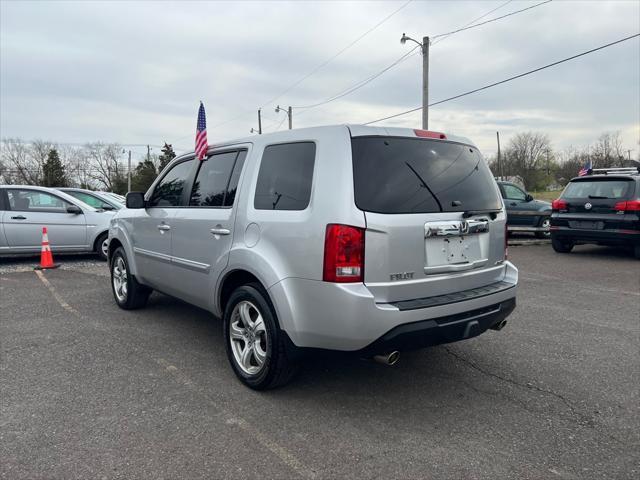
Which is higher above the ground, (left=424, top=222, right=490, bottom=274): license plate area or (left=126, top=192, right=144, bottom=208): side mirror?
(left=126, top=192, right=144, bottom=208): side mirror

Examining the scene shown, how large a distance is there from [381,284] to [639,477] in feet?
5.51

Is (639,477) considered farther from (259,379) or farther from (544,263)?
(544,263)

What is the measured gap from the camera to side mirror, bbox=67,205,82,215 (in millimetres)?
9557

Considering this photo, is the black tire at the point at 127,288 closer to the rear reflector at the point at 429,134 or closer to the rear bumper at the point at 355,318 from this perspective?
the rear bumper at the point at 355,318

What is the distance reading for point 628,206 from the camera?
31.3 ft

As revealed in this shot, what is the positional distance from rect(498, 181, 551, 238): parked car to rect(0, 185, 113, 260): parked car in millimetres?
10507

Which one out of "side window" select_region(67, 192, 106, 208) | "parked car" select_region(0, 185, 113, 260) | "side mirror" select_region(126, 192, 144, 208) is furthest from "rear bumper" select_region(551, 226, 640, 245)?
"side window" select_region(67, 192, 106, 208)

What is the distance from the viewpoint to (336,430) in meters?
2.99

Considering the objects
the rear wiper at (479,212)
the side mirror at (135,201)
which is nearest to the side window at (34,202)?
the side mirror at (135,201)

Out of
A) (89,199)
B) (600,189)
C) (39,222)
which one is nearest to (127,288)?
(39,222)

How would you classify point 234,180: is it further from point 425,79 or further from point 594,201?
point 425,79

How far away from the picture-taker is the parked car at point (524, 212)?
13.7 m

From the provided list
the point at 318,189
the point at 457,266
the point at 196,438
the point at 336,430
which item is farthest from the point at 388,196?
the point at 196,438

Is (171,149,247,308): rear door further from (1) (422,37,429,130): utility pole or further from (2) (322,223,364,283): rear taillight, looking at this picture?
(1) (422,37,429,130): utility pole
